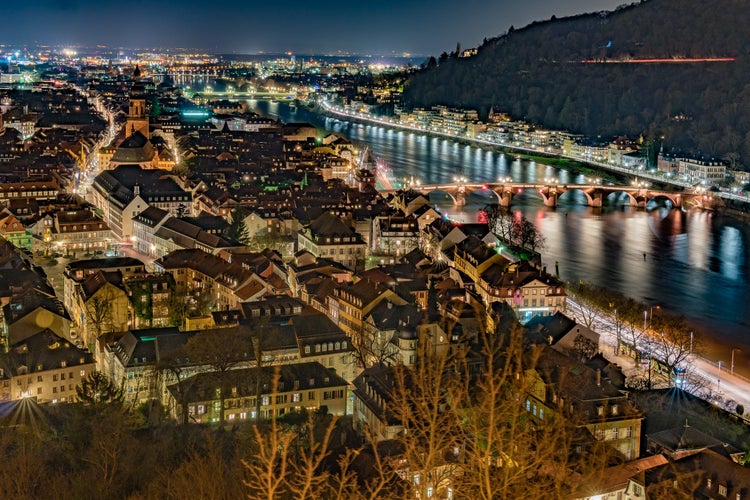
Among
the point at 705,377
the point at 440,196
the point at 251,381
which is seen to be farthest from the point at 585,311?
the point at 440,196

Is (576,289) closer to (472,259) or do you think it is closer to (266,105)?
(472,259)

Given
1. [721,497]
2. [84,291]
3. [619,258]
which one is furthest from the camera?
[619,258]

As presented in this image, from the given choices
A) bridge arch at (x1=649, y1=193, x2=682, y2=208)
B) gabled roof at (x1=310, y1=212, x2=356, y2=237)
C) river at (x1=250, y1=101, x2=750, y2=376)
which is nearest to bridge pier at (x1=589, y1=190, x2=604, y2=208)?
river at (x1=250, y1=101, x2=750, y2=376)

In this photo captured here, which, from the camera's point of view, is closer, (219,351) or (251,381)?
(251,381)

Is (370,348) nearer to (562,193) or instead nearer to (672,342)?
(672,342)

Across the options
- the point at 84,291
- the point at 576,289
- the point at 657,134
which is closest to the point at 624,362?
the point at 576,289

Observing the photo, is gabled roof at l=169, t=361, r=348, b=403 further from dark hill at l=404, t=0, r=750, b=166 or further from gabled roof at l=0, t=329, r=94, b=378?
dark hill at l=404, t=0, r=750, b=166

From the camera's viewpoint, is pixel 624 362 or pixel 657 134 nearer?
pixel 624 362
